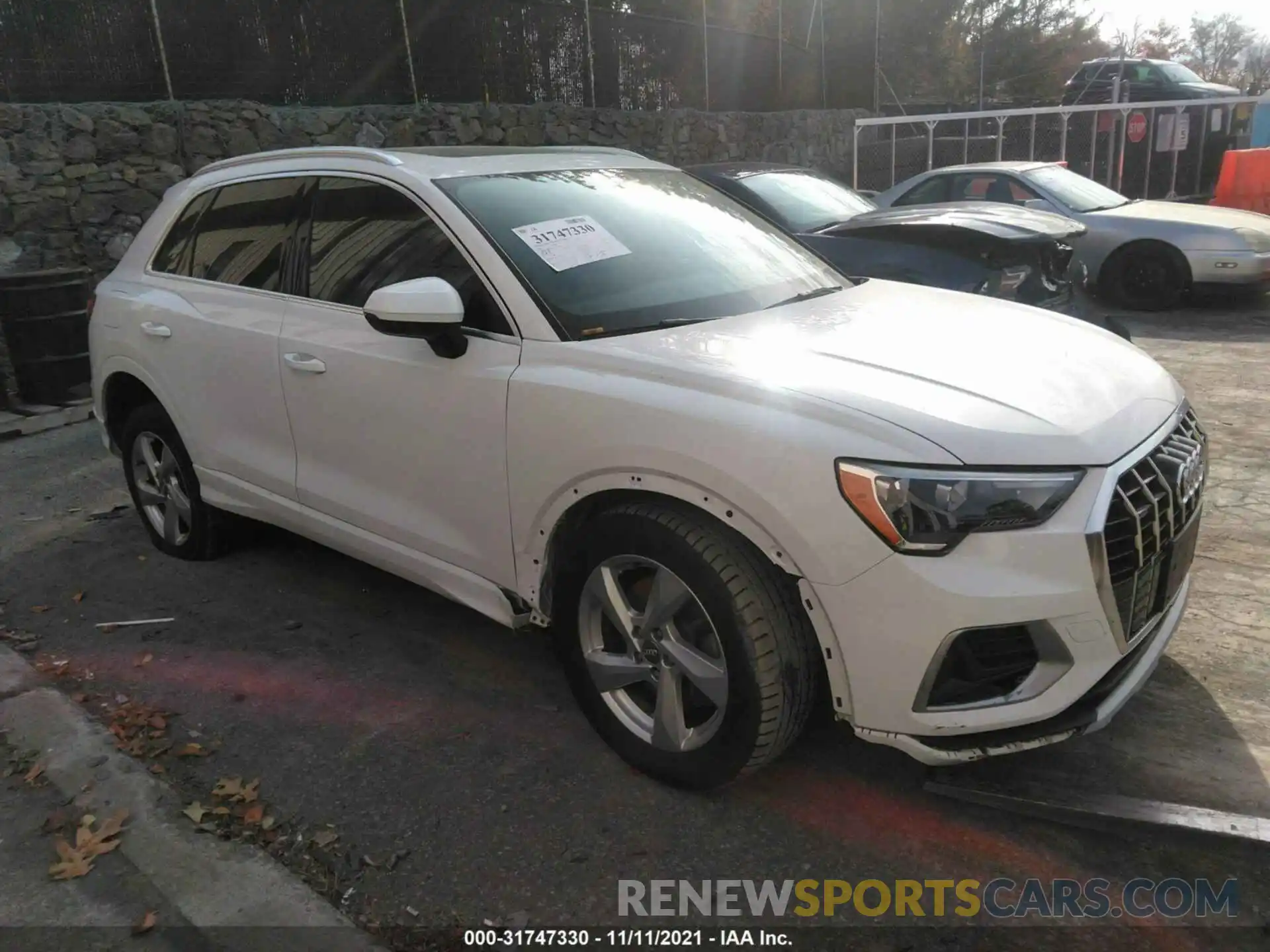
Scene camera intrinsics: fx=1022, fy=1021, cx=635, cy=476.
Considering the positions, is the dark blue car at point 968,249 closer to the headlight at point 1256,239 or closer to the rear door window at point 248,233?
the rear door window at point 248,233

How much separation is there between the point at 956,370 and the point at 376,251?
6.61 feet

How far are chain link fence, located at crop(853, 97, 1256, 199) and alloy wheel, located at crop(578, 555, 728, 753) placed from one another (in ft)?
46.8

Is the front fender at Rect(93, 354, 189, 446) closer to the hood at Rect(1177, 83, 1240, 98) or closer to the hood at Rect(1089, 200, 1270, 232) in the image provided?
the hood at Rect(1089, 200, 1270, 232)

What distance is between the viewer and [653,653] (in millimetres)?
2850

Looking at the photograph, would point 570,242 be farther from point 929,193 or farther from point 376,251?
point 929,193

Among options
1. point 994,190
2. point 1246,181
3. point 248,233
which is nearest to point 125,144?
point 248,233

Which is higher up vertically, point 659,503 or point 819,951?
point 659,503

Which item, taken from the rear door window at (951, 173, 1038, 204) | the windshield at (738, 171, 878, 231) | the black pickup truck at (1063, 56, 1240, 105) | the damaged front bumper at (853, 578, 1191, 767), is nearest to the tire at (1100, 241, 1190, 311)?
the rear door window at (951, 173, 1038, 204)

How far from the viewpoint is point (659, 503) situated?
2.73 m

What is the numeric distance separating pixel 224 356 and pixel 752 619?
2626 mm

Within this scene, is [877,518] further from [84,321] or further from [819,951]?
[84,321]

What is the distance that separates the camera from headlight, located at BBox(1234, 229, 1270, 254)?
9297 millimetres

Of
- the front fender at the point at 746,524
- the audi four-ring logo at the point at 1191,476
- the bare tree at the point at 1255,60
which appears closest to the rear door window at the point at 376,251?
the front fender at the point at 746,524

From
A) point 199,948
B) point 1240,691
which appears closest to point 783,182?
point 1240,691
